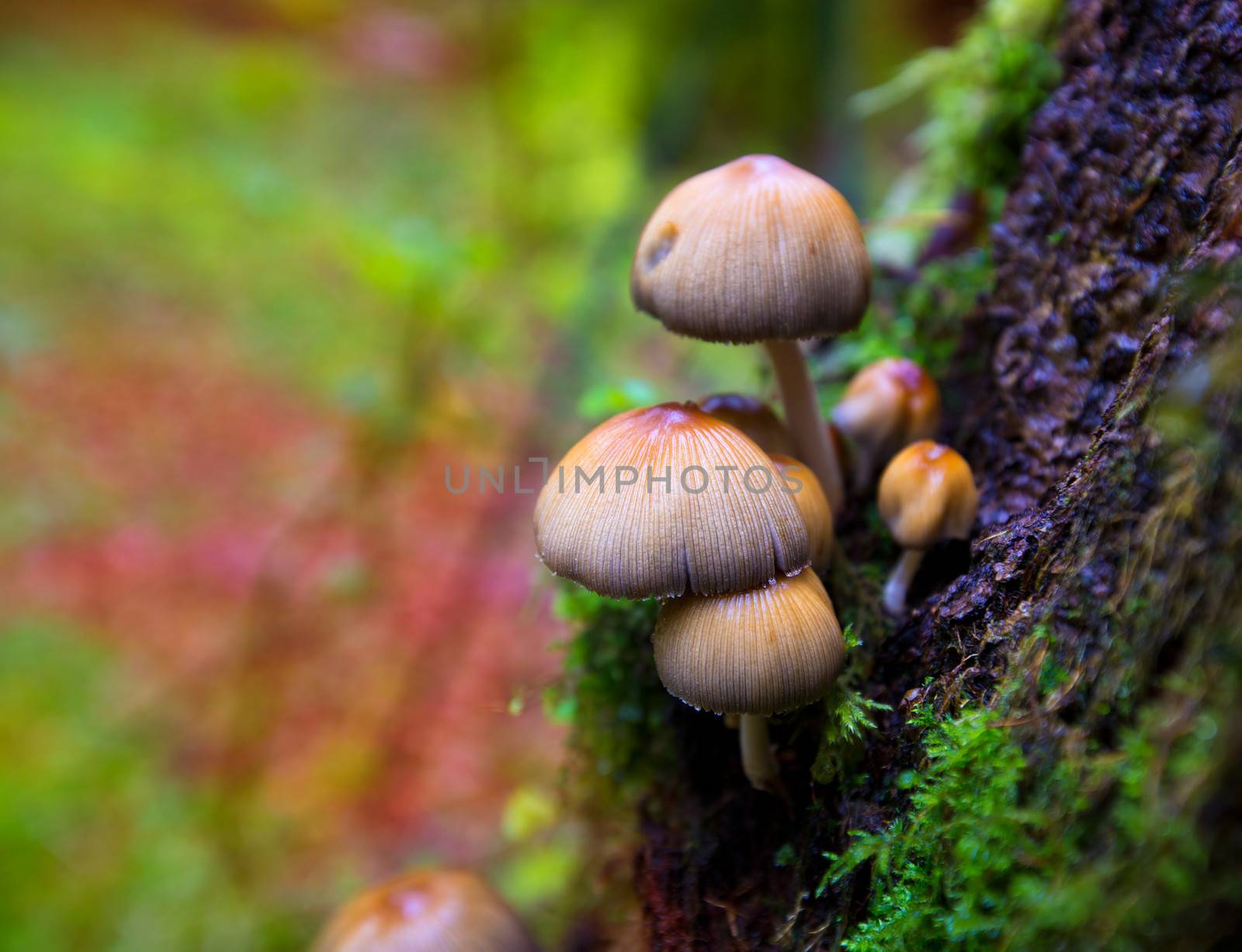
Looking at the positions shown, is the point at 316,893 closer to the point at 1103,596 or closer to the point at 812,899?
the point at 812,899

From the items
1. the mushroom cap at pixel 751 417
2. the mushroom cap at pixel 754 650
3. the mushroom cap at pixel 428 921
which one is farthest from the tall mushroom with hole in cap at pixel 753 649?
the mushroom cap at pixel 428 921

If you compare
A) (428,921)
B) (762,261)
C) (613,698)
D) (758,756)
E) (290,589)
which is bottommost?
(290,589)

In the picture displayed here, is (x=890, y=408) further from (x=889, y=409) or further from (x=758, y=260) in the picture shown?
(x=758, y=260)

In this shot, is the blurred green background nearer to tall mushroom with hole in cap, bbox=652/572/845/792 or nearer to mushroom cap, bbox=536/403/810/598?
mushroom cap, bbox=536/403/810/598

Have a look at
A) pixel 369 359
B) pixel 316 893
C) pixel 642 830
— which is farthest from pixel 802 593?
pixel 369 359

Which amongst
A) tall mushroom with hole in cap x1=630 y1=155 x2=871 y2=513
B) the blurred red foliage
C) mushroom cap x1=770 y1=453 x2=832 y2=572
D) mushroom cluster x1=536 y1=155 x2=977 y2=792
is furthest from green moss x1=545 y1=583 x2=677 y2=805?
the blurred red foliage

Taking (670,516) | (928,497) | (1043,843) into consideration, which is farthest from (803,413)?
(1043,843)
